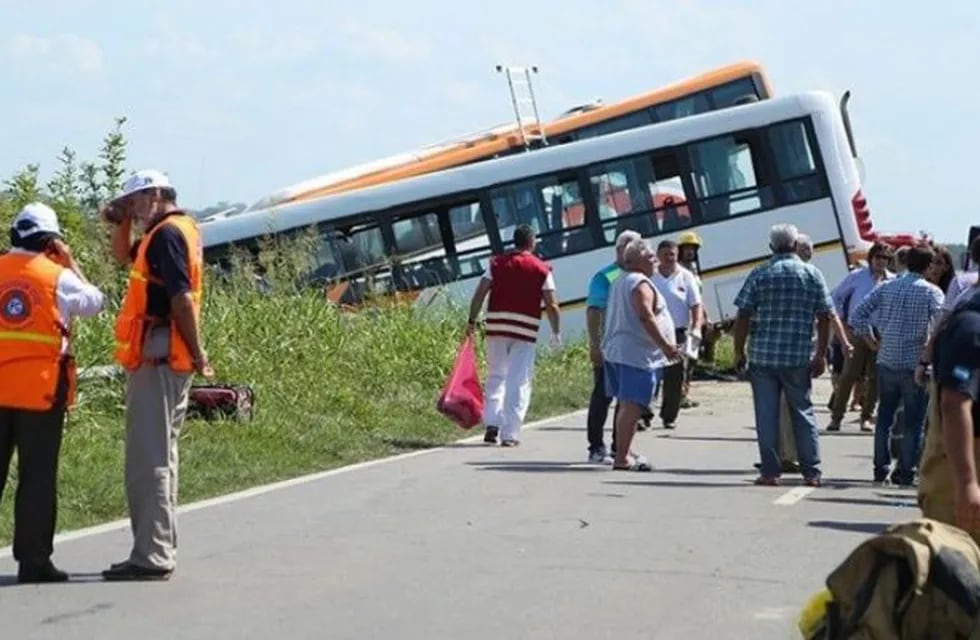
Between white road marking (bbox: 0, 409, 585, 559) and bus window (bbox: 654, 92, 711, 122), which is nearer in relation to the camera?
white road marking (bbox: 0, 409, 585, 559)

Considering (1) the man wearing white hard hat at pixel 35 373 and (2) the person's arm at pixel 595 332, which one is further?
(2) the person's arm at pixel 595 332

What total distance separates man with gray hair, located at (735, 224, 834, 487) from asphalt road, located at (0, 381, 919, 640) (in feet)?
0.99

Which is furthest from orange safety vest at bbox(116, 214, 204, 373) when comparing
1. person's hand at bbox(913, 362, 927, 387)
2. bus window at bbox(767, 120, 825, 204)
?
bus window at bbox(767, 120, 825, 204)

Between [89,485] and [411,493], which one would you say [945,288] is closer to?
[411,493]

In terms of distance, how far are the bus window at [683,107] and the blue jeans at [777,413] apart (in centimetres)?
2006

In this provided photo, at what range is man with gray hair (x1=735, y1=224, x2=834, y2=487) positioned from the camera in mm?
14477

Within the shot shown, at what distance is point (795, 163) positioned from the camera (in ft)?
101

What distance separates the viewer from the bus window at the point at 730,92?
34500 millimetres

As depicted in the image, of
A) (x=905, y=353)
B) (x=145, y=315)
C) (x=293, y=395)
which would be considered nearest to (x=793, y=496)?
(x=905, y=353)

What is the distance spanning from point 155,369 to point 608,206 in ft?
70.3

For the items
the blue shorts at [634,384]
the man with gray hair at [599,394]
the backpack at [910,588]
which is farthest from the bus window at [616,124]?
the backpack at [910,588]

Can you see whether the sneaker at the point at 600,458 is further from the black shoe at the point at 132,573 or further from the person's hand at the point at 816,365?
the black shoe at the point at 132,573

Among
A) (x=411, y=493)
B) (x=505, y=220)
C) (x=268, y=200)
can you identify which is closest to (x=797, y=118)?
(x=505, y=220)

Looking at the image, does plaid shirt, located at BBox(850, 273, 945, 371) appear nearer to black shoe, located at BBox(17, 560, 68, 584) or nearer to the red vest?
the red vest
